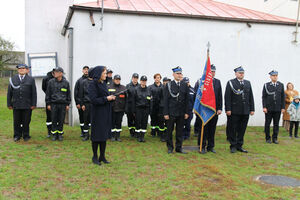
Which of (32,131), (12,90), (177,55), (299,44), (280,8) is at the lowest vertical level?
(32,131)

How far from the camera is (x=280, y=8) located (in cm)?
1460

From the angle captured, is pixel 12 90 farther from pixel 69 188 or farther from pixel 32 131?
pixel 69 188

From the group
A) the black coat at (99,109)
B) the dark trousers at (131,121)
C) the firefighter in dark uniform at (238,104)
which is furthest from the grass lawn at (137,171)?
the dark trousers at (131,121)

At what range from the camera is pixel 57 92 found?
8211 mm

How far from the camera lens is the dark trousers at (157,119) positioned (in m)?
9.17

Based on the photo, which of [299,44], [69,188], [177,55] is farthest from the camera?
[299,44]

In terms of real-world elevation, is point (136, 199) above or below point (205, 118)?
below

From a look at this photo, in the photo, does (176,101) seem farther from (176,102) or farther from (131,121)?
(131,121)

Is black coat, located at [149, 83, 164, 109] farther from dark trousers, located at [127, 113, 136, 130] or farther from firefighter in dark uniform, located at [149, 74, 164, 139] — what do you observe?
dark trousers, located at [127, 113, 136, 130]

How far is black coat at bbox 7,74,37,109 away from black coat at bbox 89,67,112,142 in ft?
10.6

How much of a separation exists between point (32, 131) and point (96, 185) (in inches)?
235

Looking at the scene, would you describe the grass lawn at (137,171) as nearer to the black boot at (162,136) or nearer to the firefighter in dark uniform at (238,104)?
the black boot at (162,136)

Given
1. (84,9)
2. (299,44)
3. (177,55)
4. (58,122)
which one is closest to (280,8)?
(299,44)

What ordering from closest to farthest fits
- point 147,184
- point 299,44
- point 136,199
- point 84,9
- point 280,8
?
point 136,199, point 147,184, point 84,9, point 299,44, point 280,8
